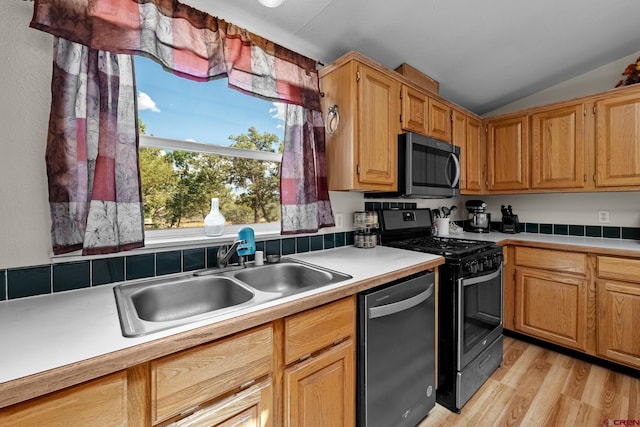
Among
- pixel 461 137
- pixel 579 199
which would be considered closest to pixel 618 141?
pixel 579 199

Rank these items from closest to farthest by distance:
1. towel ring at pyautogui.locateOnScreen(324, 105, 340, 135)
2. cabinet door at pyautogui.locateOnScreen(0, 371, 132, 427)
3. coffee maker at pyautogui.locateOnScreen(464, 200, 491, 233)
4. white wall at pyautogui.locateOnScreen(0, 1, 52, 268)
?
cabinet door at pyautogui.locateOnScreen(0, 371, 132, 427), white wall at pyautogui.locateOnScreen(0, 1, 52, 268), towel ring at pyautogui.locateOnScreen(324, 105, 340, 135), coffee maker at pyautogui.locateOnScreen(464, 200, 491, 233)

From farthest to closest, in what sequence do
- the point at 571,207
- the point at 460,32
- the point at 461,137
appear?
the point at 571,207, the point at 461,137, the point at 460,32

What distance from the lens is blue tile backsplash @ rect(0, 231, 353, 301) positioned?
1.01 meters

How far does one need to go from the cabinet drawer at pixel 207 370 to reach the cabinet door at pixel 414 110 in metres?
1.68

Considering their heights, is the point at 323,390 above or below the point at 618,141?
below

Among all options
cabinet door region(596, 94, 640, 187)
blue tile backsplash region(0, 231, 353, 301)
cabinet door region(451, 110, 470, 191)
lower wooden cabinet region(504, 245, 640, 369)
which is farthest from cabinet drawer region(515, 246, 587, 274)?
blue tile backsplash region(0, 231, 353, 301)

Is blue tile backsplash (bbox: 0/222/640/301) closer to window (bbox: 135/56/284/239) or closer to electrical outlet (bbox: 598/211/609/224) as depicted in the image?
window (bbox: 135/56/284/239)

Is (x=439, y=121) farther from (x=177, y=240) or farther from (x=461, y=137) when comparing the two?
(x=177, y=240)

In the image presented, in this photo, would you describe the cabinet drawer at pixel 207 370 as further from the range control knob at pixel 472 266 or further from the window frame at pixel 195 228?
the range control knob at pixel 472 266

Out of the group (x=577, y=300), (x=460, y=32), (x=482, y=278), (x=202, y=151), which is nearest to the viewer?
(x=202, y=151)

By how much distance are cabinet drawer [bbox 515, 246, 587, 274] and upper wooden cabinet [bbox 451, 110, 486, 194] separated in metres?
0.72

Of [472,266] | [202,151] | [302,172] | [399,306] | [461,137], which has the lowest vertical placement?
[399,306]

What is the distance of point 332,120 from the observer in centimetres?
180

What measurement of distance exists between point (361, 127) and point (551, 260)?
1.94m
